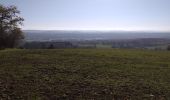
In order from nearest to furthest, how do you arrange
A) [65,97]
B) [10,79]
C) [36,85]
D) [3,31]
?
[65,97]
[36,85]
[10,79]
[3,31]

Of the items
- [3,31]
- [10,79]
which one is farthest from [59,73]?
[3,31]

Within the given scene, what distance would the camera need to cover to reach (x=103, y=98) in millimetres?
9977

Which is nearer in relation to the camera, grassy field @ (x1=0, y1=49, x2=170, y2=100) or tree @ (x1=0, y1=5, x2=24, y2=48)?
grassy field @ (x1=0, y1=49, x2=170, y2=100)

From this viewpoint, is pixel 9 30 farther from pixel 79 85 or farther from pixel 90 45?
pixel 90 45

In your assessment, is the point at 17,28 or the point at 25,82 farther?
the point at 17,28

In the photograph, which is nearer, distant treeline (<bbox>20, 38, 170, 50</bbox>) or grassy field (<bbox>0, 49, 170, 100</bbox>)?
grassy field (<bbox>0, 49, 170, 100</bbox>)

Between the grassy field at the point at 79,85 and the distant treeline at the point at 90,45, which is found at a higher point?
the grassy field at the point at 79,85

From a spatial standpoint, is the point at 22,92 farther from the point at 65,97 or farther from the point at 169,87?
the point at 169,87

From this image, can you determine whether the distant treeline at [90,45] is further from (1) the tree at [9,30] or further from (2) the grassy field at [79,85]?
(2) the grassy field at [79,85]

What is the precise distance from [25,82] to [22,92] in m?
1.83

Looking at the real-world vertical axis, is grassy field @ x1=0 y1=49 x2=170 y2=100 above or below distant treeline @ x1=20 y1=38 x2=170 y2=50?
above

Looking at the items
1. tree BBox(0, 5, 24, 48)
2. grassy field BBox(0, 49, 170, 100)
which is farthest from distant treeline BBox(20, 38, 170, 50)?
grassy field BBox(0, 49, 170, 100)

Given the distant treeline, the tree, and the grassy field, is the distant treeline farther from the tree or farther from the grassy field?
the grassy field

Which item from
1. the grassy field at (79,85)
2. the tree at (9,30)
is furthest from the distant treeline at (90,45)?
the grassy field at (79,85)
